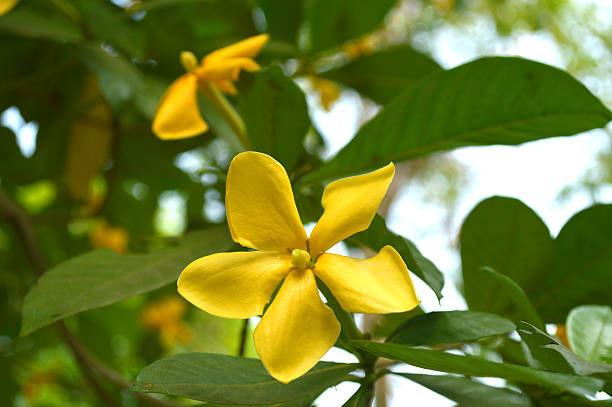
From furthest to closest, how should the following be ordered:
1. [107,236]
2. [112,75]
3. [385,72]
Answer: [107,236]
[385,72]
[112,75]

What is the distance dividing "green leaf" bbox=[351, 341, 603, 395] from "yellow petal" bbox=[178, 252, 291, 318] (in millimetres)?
72

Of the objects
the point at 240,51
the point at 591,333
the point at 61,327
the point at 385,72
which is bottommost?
the point at 61,327

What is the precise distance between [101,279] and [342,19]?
0.56m

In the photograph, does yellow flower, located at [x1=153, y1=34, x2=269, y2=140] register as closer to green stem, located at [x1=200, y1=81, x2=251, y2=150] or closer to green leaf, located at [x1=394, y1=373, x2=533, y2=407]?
green stem, located at [x1=200, y1=81, x2=251, y2=150]

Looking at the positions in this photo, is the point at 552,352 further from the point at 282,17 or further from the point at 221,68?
the point at 282,17

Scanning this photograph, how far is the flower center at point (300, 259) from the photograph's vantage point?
0.36 metres

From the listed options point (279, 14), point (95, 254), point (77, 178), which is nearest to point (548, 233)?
point (95, 254)

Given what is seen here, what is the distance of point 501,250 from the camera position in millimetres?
543

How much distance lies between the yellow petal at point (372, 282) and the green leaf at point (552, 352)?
8 centimetres

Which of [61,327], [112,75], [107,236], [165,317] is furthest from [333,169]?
[165,317]

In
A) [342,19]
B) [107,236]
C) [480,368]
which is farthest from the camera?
[107,236]

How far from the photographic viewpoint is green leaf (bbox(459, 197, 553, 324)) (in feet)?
1.75

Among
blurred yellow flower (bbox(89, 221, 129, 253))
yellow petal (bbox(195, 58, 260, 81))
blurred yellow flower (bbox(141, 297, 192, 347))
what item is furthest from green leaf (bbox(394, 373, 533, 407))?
blurred yellow flower (bbox(141, 297, 192, 347))

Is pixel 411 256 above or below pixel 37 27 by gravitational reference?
below
